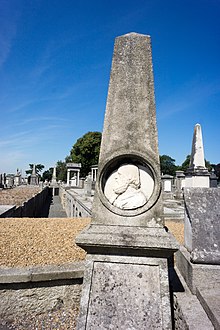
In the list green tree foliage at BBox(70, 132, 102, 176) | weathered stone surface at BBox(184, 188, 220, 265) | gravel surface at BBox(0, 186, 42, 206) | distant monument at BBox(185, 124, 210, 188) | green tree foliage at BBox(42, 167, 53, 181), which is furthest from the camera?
green tree foliage at BBox(42, 167, 53, 181)

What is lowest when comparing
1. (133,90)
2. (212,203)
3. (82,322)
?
(82,322)

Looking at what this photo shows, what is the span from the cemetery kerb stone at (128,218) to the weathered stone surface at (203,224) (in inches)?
21.1

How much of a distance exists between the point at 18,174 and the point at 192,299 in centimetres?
4694

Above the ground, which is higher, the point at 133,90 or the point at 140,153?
the point at 133,90

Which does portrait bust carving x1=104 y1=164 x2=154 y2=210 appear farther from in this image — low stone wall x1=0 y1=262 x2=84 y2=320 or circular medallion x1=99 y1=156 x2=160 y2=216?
low stone wall x1=0 y1=262 x2=84 y2=320

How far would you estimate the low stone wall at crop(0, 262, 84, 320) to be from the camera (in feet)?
9.38

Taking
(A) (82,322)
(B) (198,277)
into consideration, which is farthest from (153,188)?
(A) (82,322)

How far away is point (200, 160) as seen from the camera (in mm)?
11523

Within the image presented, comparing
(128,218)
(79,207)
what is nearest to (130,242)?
(128,218)

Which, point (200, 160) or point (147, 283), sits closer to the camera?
point (147, 283)

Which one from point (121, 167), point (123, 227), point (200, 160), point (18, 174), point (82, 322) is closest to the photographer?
point (82, 322)

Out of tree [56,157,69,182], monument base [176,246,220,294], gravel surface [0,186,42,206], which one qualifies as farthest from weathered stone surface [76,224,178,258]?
tree [56,157,69,182]

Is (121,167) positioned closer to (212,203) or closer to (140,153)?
(140,153)

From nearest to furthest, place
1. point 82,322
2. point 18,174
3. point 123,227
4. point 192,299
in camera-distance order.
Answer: point 82,322 → point 192,299 → point 123,227 → point 18,174
